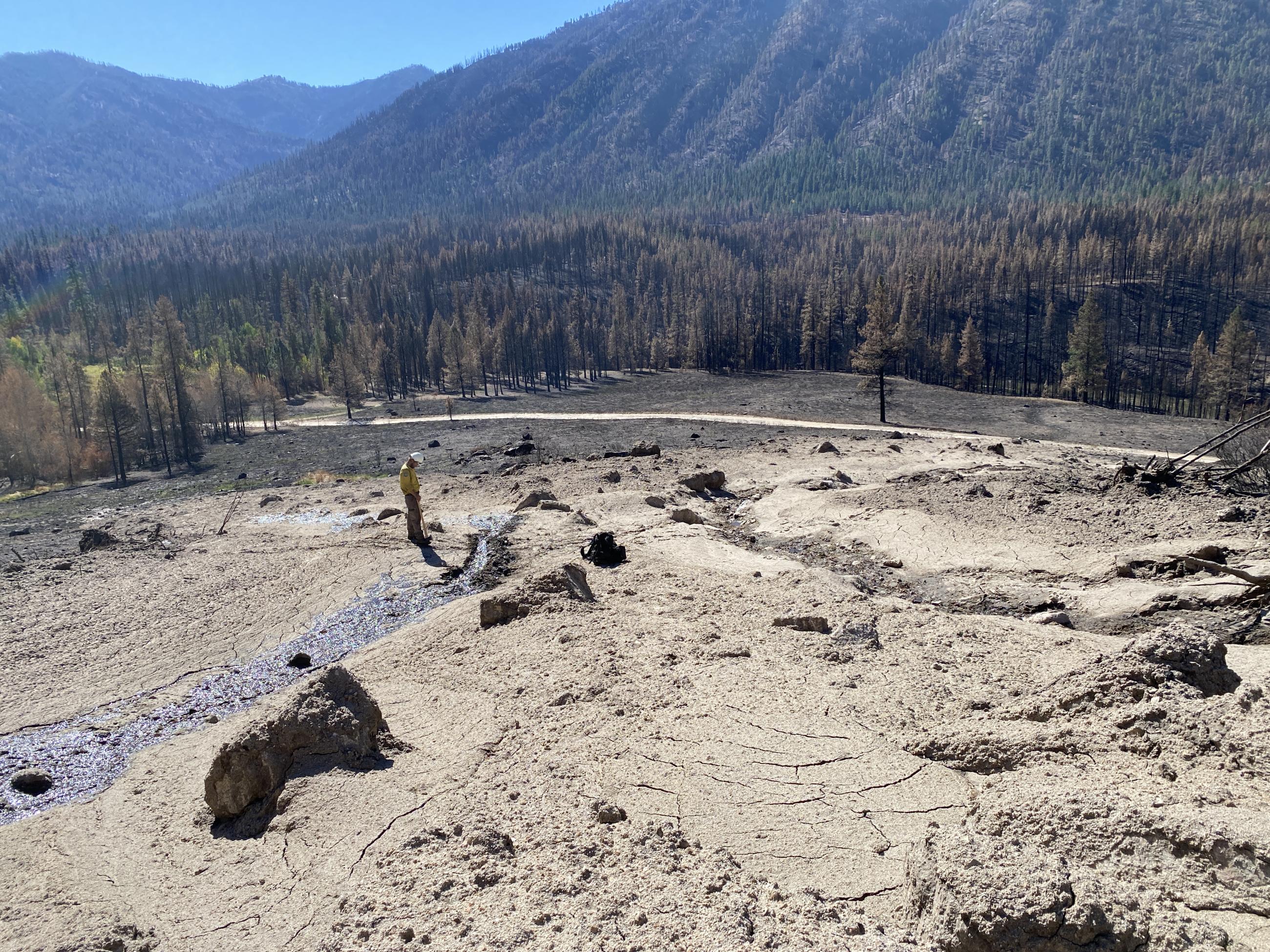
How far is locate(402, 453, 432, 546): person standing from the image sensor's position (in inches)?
770

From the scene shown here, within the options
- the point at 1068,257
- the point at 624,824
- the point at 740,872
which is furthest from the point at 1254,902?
the point at 1068,257

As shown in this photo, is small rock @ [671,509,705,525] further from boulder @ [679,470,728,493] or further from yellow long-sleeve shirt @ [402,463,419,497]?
yellow long-sleeve shirt @ [402,463,419,497]

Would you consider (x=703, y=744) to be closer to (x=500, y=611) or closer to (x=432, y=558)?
(x=500, y=611)

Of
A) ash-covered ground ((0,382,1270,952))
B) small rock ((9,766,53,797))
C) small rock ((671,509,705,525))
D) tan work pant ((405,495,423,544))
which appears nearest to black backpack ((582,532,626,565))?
ash-covered ground ((0,382,1270,952))

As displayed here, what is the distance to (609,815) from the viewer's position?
707cm

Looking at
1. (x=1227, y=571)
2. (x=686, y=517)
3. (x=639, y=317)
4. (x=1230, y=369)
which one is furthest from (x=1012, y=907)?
(x=639, y=317)

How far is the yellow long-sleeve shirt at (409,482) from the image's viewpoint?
19.5 meters

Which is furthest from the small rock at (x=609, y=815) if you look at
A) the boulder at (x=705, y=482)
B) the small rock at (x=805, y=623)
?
the boulder at (x=705, y=482)

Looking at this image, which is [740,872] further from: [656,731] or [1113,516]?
[1113,516]

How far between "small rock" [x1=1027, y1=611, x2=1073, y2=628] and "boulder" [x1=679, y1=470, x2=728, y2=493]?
14.4 m

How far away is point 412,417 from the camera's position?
2763 inches

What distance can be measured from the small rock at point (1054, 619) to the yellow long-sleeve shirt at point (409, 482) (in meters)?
14.5

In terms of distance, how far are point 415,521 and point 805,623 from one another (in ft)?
40.5

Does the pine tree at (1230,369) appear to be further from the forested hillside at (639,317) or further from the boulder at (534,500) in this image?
the boulder at (534,500)
